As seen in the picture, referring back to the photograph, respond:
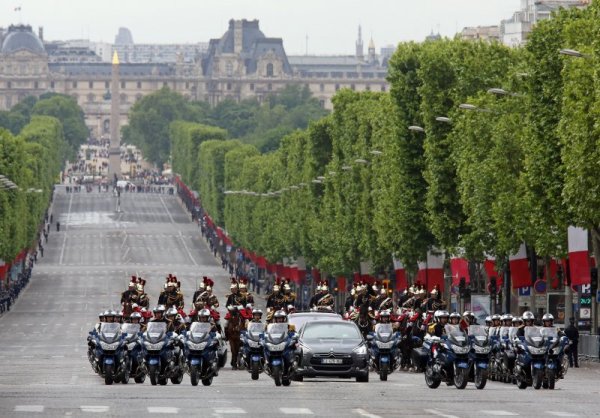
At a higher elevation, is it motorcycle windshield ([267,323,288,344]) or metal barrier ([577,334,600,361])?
motorcycle windshield ([267,323,288,344])

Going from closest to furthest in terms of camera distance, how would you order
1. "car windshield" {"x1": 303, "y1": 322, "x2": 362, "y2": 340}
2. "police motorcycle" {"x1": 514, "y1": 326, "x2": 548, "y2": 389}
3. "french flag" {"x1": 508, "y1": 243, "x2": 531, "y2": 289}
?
"police motorcycle" {"x1": 514, "y1": 326, "x2": 548, "y2": 389} < "car windshield" {"x1": 303, "y1": 322, "x2": 362, "y2": 340} < "french flag" {"x1": 508, "y1": 243, "x2": 531, "y2": 289}

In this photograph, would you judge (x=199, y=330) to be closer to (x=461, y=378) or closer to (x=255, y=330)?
(x=255, y=330)

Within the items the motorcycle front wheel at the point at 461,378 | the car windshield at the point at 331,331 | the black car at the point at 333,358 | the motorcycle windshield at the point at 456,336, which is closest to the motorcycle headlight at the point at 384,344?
the car windshield at the point at 331,331

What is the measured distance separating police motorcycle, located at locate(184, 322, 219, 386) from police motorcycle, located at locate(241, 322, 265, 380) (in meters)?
2.04

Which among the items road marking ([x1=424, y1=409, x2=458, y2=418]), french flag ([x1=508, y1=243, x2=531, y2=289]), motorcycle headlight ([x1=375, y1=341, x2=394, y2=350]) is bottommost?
road marking ([x1=424, y1=409, x2=458, y2=418])

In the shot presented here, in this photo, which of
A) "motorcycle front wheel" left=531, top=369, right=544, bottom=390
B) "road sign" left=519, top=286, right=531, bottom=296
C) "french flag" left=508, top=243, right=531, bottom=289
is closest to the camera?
"motorcycle front wheel" left=531, top=369, right=544, bottom=390

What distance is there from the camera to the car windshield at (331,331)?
55469mm

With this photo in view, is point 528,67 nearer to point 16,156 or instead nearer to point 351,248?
point 351,248

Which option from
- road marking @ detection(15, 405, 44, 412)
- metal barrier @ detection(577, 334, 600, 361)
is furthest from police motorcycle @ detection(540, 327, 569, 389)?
metal barrier @ detection(577, 334, 600, 361)

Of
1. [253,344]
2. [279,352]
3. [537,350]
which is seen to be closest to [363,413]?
[537,350]

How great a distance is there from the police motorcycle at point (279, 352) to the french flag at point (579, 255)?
20571 mm

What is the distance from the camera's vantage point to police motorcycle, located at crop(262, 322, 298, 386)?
175ft

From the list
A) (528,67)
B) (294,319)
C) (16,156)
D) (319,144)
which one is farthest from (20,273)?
(294,319)

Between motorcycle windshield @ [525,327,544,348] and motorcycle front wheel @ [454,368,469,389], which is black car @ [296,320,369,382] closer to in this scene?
motorcycle front wheel @ [454,368,469,389]
